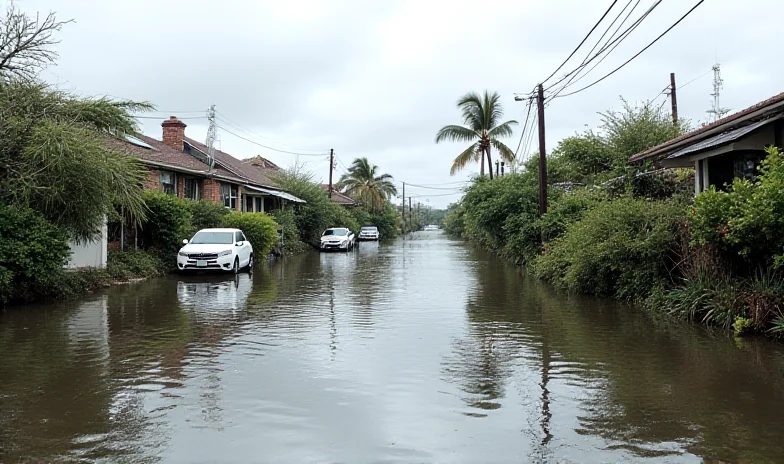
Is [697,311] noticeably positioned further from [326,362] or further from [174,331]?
[174,331]

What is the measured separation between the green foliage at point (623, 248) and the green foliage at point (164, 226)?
13005mm

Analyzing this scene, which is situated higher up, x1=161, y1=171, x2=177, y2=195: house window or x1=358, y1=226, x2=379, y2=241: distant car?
x1=161, y1=171, x2=177, y2=195: house window

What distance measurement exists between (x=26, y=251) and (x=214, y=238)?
9.54m

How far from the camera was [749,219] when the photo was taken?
9797mm

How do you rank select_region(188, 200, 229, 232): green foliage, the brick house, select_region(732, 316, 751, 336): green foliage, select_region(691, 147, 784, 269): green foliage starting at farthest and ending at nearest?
the brick house
select_region(188, 200, 229, 232): green foliage
select_region(732, 316, 751, 336): green foliage
select_region(691, 147, 784, 269): green foliage

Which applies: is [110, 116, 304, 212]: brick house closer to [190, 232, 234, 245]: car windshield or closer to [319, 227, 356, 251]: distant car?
[319, 227, 356, 251]: distant car

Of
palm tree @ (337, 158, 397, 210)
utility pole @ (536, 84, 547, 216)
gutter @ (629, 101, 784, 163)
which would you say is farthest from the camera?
palm tree @ (337, 158, 397, 210)

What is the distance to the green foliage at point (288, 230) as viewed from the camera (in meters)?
36.2

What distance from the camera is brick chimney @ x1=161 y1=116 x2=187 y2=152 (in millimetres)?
34625

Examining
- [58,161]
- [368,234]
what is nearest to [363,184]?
[368,234]

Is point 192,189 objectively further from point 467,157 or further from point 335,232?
point 467,157

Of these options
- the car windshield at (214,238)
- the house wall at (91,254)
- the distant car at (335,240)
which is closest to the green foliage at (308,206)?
the distant car at (335,240)

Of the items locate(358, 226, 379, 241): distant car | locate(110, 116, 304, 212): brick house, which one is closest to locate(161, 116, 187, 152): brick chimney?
locate(110, 116, 304, 212): brick house

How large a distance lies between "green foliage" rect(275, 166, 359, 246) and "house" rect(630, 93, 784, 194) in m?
28.2
